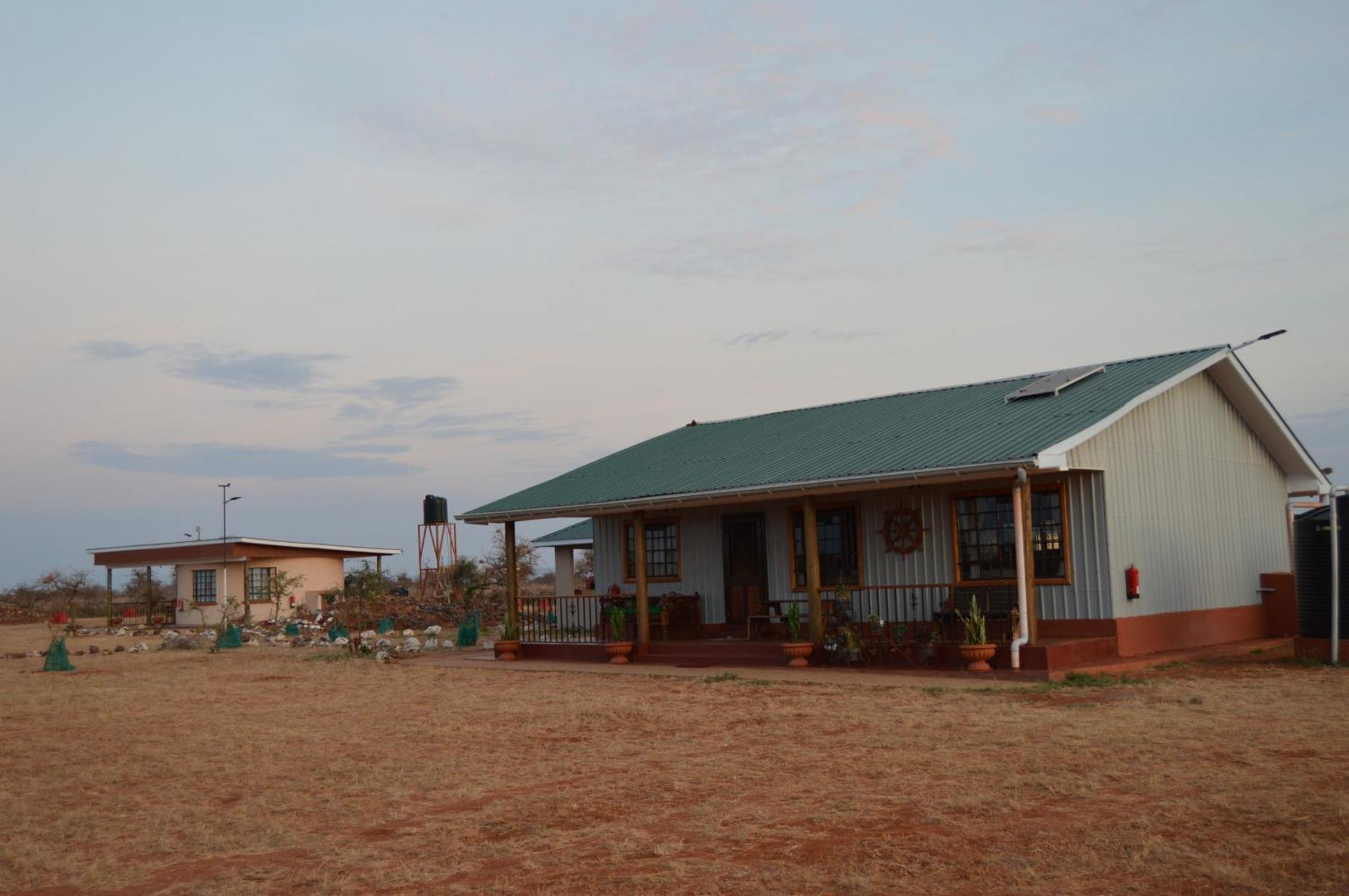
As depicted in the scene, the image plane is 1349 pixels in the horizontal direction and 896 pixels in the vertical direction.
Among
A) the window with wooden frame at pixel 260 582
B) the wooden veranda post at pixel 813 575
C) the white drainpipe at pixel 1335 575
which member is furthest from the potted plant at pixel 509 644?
the window with wooden frame at pixel 260 582

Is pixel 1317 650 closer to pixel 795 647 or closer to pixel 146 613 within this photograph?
pixel 795 647

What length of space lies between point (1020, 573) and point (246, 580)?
32.9 m

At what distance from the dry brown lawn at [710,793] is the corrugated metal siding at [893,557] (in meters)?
1.81

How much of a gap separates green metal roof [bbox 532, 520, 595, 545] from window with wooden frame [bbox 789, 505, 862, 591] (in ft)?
43.2

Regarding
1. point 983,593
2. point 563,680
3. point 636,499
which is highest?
point 636,499

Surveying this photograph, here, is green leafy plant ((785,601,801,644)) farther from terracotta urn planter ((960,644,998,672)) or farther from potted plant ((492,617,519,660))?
potted plant ((492,617,519,660))

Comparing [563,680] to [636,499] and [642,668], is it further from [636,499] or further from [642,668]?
[636,499]

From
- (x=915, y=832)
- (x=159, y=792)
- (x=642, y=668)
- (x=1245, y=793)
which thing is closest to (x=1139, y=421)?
(x=642, y=668)

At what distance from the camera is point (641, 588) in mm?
19156

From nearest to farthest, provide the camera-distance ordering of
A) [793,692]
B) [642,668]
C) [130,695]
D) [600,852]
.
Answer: [600,852] < [793,692] < [130,695] < [642,668]

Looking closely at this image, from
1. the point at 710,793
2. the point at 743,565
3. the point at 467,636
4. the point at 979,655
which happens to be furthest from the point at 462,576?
the point at 710,793

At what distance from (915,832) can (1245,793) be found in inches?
85.5

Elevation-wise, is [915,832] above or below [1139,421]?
below

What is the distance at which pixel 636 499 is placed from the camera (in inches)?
741
